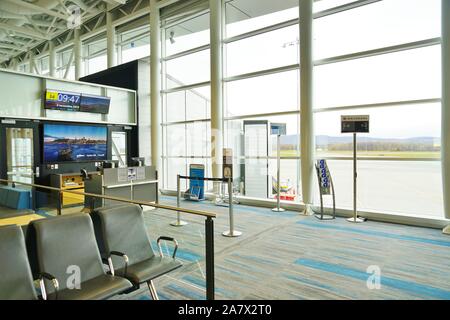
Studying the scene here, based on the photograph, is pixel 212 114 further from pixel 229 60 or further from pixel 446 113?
pixel 446 113

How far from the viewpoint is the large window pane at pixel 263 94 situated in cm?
640

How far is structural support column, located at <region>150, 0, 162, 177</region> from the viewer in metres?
8.53

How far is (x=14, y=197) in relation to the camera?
14.9ft

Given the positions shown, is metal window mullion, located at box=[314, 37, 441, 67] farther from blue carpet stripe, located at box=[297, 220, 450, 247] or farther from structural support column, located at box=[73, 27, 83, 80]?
structural support column, located at box=[73, 27, 83, 80]

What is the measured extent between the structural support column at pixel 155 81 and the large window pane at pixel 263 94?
2.41m

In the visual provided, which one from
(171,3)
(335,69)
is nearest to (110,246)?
(335,69)

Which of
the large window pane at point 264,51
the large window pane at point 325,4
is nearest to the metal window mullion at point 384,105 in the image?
the large window pane at point 264,51

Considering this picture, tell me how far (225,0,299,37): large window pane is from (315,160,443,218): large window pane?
345 centimetres

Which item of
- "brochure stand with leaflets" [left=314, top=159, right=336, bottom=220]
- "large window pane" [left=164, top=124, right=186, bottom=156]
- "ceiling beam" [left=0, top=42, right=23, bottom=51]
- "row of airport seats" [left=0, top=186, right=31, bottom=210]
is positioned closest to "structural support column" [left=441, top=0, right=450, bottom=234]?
"brochure stand with leaflets" [left=314, top=159, right=336, bottom=220]

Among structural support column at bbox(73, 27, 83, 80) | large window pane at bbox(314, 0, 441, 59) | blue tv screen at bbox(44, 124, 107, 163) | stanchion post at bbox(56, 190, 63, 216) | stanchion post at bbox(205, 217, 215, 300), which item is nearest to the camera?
stanchion post at bbox(205, 217, 215, 300)

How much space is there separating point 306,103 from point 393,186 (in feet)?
7.60

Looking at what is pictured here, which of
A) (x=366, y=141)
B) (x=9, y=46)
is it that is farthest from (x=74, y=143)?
(x=9, y=46)

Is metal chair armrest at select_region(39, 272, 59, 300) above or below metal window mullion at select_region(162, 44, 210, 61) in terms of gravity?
below

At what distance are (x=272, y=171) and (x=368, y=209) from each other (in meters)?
2.41
